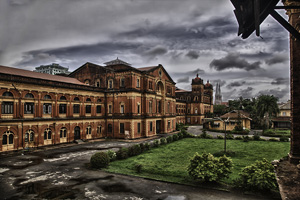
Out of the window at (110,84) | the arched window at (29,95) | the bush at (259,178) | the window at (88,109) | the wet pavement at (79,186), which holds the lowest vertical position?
the wet pavement at (79,186)

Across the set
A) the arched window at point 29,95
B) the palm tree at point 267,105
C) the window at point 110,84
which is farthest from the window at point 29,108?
the palm tree at point 267,105

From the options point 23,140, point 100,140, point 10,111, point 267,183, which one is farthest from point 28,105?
point 267,183

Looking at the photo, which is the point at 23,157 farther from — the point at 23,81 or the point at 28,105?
the point at 23,81

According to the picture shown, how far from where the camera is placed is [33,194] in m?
13.2

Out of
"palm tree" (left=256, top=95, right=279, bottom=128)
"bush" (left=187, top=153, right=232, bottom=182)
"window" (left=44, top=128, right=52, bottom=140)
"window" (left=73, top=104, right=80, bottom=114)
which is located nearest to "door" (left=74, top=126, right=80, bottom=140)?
"window" (left=73, top=104, right=80, bottom=114)

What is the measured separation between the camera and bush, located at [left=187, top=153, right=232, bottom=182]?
1430 cm

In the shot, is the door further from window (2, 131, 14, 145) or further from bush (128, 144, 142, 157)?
bush (128, 144, 142, 157)

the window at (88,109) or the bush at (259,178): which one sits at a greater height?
the window at (88,109)

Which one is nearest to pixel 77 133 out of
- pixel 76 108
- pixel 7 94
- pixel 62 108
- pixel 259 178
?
pixel 76 108

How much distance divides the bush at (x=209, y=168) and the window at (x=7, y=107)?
80.3ft

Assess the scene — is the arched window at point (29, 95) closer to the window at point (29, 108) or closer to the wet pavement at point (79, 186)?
the window at point (29, 108)

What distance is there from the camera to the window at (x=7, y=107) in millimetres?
25891

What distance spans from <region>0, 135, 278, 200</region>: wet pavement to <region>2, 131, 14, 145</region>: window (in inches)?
244

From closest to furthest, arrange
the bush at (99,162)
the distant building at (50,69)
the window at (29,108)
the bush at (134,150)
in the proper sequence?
the bush at (99,162)
the bush at (134,150)
the window at (29,108)
the distant building at (50,69)
